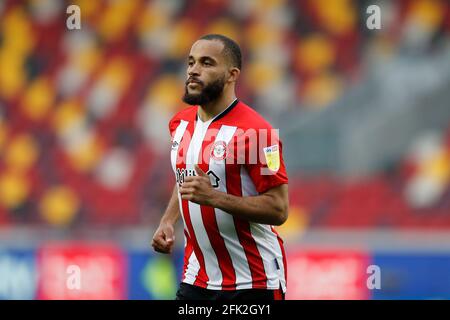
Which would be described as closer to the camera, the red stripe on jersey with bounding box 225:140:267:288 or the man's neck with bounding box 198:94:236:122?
the red stripe on jersey with bounding box 225:140:267:288

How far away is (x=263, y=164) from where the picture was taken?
4273 millimetres

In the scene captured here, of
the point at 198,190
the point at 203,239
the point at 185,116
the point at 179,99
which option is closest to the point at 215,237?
the point at 203,239

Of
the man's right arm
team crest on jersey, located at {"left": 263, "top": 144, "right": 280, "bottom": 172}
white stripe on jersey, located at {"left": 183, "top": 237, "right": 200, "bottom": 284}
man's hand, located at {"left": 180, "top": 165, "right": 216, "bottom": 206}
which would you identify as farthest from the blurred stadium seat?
man's hand, located at {"left": 180, "top": 165, "right": 216, "bottom": 206}

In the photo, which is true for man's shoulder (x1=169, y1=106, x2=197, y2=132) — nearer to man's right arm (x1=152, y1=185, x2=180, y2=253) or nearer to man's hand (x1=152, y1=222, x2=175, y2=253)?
man's right arm (x1=152, y1=185, x2=180, y2=253)

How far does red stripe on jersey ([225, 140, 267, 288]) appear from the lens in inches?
171

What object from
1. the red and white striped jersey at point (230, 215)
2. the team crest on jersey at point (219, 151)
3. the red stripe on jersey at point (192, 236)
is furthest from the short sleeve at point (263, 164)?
the red stripe on jersey at point (192, 236)

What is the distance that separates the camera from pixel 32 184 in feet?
41.7

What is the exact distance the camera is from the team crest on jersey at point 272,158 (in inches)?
169

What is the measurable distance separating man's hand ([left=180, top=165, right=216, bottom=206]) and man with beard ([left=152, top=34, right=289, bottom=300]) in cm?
6

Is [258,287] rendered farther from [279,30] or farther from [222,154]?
[279,30]

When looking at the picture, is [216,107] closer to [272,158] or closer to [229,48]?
[229,48]

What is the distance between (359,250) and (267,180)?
520 centimetres

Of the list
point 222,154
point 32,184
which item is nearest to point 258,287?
point 222,154

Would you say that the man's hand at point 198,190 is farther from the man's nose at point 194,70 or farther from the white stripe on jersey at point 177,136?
the man's nose at point 194,70
